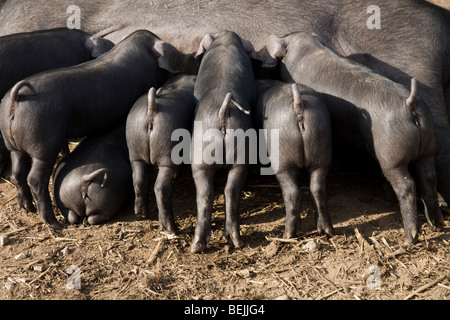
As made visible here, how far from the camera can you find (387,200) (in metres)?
4.38

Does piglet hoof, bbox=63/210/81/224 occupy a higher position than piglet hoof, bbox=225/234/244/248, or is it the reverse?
piglet hoof, bbox=225/234/244/248

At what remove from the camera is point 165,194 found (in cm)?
383

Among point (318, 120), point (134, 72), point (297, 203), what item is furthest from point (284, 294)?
point (134, 72)

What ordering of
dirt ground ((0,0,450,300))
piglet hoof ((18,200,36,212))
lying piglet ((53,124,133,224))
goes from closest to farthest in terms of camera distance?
dirt ground ((0,0,450,300))
lying piglet ((53,124,133,224))
piglet hoof ((18,200,36,212))

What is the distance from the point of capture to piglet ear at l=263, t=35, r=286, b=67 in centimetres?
484

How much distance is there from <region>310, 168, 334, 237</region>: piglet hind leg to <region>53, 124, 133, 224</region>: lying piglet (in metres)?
1.28

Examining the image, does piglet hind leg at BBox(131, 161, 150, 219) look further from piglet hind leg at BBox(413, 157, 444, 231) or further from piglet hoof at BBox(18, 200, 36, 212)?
piglet hind leg at BBox(413, 157, 444, 231)

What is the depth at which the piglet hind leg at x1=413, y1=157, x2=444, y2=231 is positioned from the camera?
3.84 metres

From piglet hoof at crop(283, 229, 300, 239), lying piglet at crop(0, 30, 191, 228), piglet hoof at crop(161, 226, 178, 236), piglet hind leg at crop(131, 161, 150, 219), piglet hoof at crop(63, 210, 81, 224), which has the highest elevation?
lying piglet at crop(0, 30, 191, 228)

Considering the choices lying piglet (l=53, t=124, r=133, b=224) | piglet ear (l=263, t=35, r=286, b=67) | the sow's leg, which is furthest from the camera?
piglet ear (l=263, t=35, r=286, b=67)

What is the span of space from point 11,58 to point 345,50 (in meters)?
2.61

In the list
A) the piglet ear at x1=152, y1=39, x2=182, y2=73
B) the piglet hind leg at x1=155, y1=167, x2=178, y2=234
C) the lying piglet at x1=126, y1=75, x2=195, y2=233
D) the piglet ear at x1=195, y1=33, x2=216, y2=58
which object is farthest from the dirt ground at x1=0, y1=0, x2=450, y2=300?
the piglet ear at x1=195, y1=33, x2=216, y2=58

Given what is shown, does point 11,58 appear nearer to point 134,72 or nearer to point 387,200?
point 134,72

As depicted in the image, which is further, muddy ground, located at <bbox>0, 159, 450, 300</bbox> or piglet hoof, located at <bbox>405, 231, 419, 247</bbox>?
piglet hoof, located at <bbox>405, 231, 419, 247</bbox>
